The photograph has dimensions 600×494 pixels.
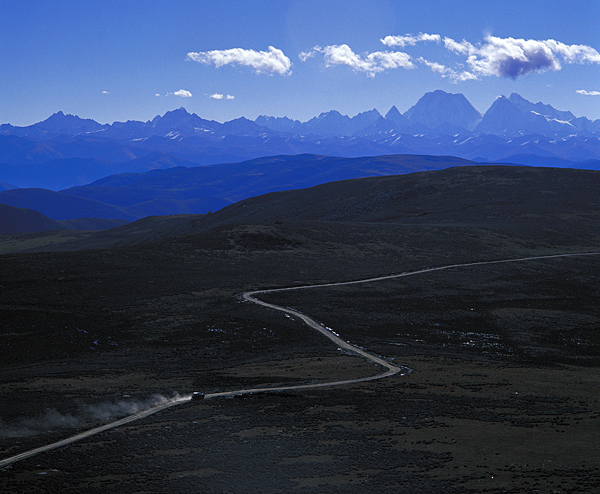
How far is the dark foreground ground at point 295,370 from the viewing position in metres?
21.0

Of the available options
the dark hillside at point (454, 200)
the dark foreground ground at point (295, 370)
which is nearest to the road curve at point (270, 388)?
the dark foreground ground at point (295, 370)

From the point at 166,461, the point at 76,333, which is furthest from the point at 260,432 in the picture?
the point at 76,333

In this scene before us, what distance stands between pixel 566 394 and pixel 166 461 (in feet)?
73.1

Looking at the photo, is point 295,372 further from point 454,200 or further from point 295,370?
point 454,200

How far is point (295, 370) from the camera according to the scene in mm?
38656

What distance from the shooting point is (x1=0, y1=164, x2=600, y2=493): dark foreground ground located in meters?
21.0

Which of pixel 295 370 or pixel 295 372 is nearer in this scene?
pixel 295 372

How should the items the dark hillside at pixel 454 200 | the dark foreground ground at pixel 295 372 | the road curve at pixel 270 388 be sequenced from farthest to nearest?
the dark hillside at pixel 454 200 → the road curve at pixel 270 388 → the dark foreground ground at pixel 295 372

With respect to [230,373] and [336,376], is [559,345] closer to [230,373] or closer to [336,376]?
[336,376]

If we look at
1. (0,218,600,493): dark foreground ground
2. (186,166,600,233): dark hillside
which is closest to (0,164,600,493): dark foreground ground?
(0,218,600,493): dark foreground ground

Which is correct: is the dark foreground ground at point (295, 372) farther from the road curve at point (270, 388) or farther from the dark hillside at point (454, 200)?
the dark hillside at point (454, 200)

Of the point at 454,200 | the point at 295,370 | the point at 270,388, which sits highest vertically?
the point at 454,200

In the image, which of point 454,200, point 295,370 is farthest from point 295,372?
point 454,200

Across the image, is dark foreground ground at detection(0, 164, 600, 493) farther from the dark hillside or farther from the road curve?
the dark hillside
